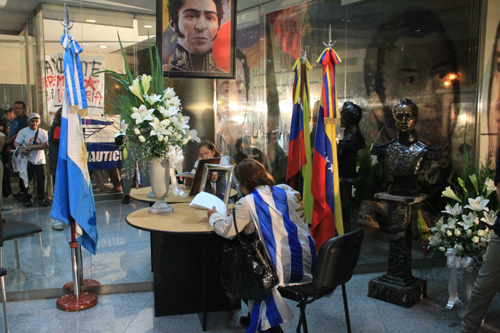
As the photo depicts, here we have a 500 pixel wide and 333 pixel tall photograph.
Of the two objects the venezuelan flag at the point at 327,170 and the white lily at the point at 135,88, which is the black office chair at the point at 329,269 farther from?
the white lily at the point at 135,88

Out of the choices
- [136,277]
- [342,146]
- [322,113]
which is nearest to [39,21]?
[136,277]

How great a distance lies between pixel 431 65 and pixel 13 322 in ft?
14.9

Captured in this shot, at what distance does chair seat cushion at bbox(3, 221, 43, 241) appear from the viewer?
3.27 m

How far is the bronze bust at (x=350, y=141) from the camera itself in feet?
13.5

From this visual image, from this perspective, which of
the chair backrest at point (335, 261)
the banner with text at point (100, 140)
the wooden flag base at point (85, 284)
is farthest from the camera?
the banner with text at point (100, 140)

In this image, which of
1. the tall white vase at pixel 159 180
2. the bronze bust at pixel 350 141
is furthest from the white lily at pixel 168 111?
the bronze bust at pixel 350 141

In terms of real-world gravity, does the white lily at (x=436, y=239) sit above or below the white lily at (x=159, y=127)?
below

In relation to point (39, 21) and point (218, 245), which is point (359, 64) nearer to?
point (218, 245)

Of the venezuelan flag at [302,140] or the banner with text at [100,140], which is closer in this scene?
the banner with text at [100,140]

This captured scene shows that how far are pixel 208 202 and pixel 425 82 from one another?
9.96 feet

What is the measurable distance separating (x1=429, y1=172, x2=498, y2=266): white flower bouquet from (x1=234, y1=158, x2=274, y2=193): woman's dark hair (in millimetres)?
1506

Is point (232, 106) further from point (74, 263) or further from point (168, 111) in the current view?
point (74, 263)

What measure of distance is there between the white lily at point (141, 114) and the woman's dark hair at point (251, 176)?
0.78 meters

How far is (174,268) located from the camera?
313 cm
